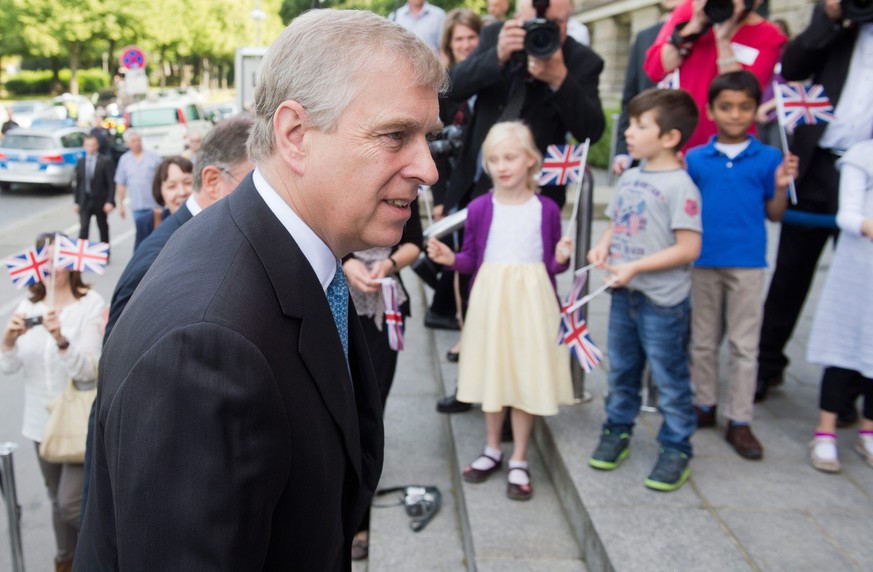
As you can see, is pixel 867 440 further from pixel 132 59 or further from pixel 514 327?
pixel 132 59

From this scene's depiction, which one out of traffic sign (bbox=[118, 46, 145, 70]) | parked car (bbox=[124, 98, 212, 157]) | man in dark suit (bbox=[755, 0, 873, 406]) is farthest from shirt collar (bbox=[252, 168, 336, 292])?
traffic sign (bbox=[118, 46, 145, 70])

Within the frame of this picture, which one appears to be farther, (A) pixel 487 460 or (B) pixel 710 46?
(B) pixel 710 46

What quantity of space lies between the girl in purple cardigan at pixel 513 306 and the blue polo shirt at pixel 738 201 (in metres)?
0.71

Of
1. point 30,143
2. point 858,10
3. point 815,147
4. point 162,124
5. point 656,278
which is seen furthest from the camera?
point 162,124

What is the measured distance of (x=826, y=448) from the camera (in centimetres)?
352

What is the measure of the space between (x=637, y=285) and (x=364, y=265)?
119 cm

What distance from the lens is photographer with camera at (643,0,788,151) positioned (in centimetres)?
378

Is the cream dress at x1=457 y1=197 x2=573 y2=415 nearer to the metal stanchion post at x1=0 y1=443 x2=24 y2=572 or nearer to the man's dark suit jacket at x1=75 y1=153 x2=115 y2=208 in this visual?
the metal stanchion post at x1=0 y1=443 x2=24 y2=572

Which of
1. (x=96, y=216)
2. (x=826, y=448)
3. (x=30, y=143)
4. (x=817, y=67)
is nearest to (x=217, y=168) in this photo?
(x=826, y=448)

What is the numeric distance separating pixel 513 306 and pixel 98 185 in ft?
31.4

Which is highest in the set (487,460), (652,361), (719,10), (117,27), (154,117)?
(117,27)

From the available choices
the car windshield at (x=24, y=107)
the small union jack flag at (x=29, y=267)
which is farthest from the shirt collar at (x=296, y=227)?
the car windshield at (x=24, y=107)

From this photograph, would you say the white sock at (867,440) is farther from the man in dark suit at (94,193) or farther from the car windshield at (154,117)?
the car windshield at (154,117)

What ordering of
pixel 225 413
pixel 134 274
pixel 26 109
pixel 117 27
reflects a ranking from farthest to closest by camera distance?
pixel 117 27 → pixel 26 109 → pixel 134 274 → pixel 225 413
